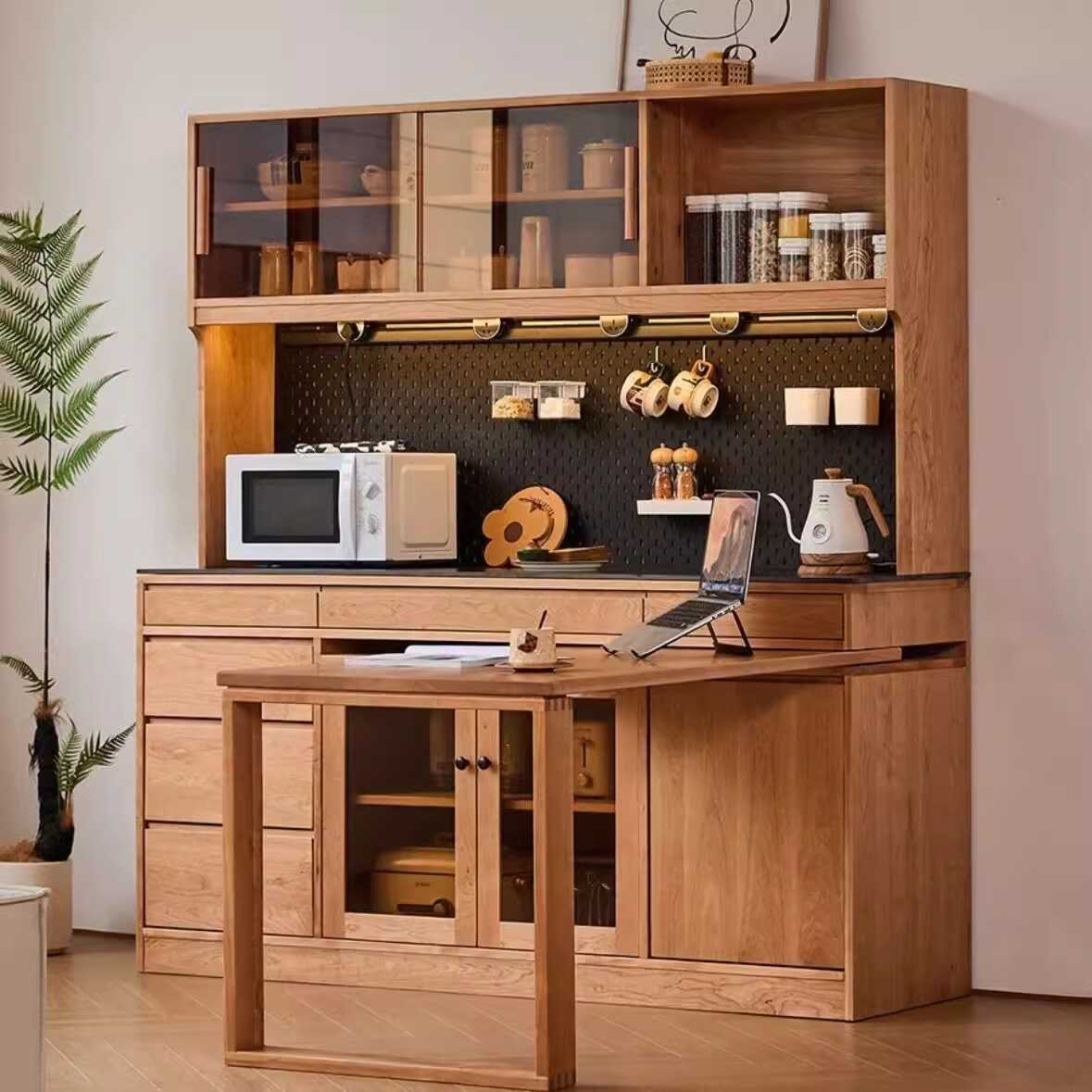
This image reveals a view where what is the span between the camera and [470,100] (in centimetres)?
537

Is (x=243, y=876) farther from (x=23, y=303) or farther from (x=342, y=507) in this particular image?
(x=23, y=303)

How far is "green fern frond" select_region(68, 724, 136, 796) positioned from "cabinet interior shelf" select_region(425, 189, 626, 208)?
169 centimetres

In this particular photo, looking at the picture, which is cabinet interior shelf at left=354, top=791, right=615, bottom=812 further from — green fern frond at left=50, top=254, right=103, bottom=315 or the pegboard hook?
green fern frond at left=50, top=254, right=103, bottom=315

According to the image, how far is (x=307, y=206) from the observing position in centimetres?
554

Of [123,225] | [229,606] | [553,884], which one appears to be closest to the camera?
[553,884]

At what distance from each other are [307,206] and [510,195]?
56 centimetres

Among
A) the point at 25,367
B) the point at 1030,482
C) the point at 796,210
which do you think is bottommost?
the point at 1030,482

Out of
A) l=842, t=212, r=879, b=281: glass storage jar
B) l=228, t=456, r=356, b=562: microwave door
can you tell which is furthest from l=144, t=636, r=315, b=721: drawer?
l=842, t=212, r=879, b=281: glass storage jar

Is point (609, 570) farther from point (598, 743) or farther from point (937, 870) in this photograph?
point (937, 870)

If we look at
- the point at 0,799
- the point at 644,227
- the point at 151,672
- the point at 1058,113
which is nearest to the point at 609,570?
the point at 644,227

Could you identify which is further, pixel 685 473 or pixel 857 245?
pixel 685 473

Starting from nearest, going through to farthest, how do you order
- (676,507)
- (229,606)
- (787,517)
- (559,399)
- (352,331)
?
1. (787,517)
2. (229,606)
3. (676,507)
4. (559,399)
5. (352,331)

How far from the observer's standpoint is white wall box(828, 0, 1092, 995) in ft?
17.1

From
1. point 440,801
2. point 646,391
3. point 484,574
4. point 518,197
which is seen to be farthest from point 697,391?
point 440,801
